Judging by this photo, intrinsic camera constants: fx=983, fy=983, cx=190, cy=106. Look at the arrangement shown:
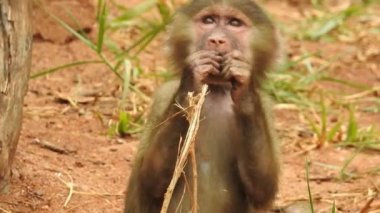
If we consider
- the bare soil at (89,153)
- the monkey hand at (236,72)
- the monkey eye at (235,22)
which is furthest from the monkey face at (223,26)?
the bare soil at (89,153)

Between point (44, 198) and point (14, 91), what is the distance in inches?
26.1

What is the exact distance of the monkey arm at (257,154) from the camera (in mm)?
4273

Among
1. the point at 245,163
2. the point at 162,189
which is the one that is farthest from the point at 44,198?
the point at 245,163

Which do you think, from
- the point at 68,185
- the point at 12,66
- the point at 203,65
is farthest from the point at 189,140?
the point at 68,185

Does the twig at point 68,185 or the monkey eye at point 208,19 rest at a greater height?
the monkey eye at point 208,19

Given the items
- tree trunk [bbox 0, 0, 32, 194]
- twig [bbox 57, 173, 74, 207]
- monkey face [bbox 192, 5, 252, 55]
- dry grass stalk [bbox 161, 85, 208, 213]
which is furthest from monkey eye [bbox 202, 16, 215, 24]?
twig [bbox 57, 173, 74, 207]

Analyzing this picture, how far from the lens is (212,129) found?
462cm

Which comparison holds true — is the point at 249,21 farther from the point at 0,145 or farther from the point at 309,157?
the point at 309,157

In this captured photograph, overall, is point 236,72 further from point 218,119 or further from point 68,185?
point 68,185

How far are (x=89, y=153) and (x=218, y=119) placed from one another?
1.50 meters

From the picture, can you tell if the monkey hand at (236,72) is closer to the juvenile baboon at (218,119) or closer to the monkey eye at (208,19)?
the juvenile baboon at (218,119)

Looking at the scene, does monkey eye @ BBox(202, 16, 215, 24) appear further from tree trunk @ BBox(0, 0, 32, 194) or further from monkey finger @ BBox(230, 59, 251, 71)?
tree trunk @ BBox(0, 0, 32, 194)

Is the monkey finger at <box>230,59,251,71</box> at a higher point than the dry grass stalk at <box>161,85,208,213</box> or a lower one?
higher

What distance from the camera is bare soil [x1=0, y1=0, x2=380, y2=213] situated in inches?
205
